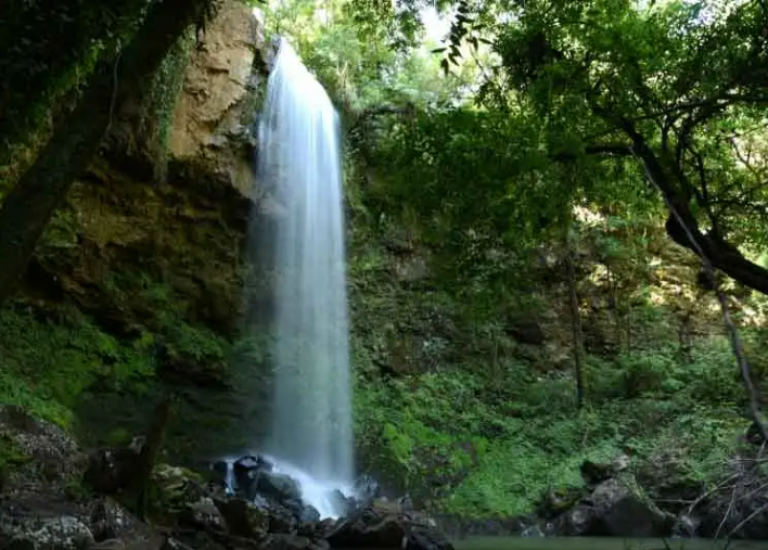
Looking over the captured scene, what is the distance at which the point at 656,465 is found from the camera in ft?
39.4

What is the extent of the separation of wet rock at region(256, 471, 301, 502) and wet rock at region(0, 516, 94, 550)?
15.0ft

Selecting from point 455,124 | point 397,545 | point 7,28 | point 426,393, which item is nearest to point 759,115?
point 455,124

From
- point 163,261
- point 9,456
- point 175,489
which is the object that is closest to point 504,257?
point 175,489

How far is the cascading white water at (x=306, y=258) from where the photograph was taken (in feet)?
47.1

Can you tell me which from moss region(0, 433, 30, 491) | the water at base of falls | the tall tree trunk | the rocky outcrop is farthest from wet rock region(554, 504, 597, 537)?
the tall tree trunk

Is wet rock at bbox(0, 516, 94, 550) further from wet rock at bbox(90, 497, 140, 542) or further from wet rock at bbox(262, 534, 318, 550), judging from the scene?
wet rock at bbox(262, 534, 318, 550)

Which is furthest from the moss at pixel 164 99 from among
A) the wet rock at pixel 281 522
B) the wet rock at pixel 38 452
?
the wet rock at pixel 281 522

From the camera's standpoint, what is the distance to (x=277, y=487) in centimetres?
1039

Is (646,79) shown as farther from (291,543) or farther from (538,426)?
(538,426)

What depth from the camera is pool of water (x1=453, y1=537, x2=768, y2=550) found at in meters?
8.90

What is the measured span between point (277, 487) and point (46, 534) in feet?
16.5

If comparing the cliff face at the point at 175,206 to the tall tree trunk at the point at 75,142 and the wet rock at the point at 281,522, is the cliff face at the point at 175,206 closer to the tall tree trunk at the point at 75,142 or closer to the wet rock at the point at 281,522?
the wet rock at the point at 281,522

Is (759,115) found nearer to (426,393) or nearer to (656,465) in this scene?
(656,465)

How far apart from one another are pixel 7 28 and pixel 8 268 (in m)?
1.59
